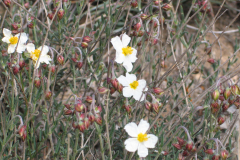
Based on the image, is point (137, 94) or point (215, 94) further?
point (137, 94)

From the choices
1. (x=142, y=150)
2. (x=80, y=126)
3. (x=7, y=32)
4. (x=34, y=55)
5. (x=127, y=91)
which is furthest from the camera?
(x=7, y=32)

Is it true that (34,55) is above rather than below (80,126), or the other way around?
above

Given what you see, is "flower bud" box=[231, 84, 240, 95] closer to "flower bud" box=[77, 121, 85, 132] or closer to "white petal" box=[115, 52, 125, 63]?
"white petal" box=[115, 52, 125, 63]

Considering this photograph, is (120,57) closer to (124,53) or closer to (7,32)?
(124,53)

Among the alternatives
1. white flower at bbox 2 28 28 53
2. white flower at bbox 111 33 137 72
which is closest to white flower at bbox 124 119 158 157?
white flower at bbox 111 33 137 72

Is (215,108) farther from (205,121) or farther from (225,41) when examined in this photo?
(225,41)

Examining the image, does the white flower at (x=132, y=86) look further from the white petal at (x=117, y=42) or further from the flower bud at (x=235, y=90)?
the flower bud at (x=235, y=90)

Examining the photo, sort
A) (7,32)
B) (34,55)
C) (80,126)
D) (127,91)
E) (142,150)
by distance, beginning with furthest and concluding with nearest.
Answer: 1. (7,32)
2. (34,55)
3. (127,91)
4. (142,150)
5. (80,126)

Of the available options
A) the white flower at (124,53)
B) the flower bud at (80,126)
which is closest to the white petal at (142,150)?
the flower bud at (80,126)

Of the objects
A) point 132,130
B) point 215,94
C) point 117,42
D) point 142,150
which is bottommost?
point 142,150

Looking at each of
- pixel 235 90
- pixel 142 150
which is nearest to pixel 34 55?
pixel 142 150
